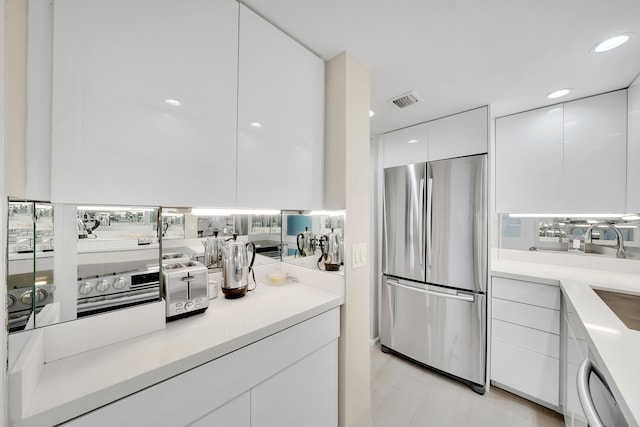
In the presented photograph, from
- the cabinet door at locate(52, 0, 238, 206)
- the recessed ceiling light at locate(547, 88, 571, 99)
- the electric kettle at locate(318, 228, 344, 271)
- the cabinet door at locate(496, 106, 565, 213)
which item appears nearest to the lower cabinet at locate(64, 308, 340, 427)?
the electric kettle at locate(318, 228, 344, 271)

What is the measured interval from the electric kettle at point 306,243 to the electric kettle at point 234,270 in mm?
452

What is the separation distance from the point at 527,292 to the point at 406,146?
1601mm

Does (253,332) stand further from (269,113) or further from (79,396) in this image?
(269,113)

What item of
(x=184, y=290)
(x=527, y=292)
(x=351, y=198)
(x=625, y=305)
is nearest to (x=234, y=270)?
(x=184, y=290)

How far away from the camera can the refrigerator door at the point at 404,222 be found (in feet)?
7.42

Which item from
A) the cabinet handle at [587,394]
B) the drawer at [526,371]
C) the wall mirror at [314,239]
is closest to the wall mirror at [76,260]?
the wall mirror at [314,239]

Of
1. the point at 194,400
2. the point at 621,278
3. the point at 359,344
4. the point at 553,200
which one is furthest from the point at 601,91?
the point at 194,400

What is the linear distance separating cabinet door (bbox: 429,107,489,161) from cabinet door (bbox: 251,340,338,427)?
6.15 ft

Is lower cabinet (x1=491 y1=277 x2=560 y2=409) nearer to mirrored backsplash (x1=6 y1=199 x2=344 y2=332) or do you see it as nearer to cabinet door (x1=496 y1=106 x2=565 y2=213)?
cabinet door (x1=496 y1=106 x2=565 y2=213)

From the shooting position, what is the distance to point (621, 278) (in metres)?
1.77

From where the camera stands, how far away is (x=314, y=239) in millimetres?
1628

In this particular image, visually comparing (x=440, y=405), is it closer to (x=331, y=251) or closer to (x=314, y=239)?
(x=331, y=251)

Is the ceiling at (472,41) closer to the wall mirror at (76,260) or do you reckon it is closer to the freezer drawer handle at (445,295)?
the wall mirror at (76,260)

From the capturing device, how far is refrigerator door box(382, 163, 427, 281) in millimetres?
2262
